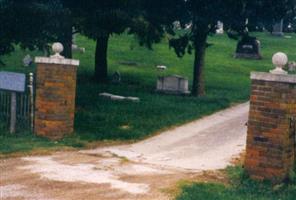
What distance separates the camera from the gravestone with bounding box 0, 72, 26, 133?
438 inches

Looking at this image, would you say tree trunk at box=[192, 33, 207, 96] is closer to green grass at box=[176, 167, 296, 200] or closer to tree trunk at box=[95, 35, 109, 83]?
tree trunk at box=[95, 35, 109, 83]

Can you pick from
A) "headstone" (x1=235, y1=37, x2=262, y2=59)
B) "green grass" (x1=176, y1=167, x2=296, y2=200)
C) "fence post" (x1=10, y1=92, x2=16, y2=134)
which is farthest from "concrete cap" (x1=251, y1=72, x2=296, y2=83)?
"headstone" (x1=235, y1=37, x2=262, y2=59)

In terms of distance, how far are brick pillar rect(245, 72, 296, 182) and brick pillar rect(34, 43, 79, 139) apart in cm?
427

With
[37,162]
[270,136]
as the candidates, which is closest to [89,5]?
[37,162]

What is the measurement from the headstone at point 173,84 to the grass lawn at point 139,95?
2.20 ft

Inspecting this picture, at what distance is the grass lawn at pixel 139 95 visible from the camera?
11633 mm

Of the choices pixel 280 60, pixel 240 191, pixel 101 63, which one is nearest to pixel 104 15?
pixel 280 60

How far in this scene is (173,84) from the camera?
19234 mm

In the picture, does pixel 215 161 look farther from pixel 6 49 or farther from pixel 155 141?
pixel 6 49

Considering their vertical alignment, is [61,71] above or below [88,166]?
above

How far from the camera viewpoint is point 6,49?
44.4ft

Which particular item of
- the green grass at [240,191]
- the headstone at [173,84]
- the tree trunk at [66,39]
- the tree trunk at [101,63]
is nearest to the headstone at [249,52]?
the tree trunk at [101,63]

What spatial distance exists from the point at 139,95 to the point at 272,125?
32.5 ft

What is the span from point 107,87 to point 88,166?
1064cm
